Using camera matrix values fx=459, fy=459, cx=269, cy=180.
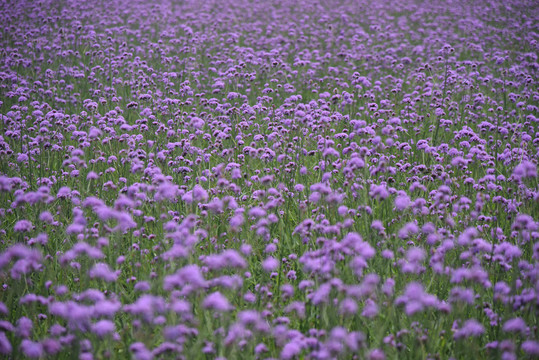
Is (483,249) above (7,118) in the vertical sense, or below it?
Result: above

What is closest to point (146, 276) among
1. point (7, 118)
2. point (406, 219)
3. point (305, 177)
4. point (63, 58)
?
point (305, 177)

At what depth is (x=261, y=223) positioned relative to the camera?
3.30 meters

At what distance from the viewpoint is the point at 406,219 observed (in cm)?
425

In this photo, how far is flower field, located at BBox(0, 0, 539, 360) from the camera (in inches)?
102

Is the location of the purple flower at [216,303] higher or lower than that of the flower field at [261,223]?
higher

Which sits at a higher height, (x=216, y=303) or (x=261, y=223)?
(x=216, y=303)

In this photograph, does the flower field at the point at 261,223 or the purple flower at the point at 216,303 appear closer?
the purple flower at the point at 216,303

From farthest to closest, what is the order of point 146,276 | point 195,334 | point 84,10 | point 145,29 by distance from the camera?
point 84,10 < point 145,29 < point 146,276 < point 195,334

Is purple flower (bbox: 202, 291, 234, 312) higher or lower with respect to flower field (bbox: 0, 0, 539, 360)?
higher

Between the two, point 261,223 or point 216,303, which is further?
point 261,223

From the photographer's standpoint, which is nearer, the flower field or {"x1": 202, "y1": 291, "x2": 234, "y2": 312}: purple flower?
{"x1": 202, "y1": 291, "x2": 234, "y2": 312}: purple flower

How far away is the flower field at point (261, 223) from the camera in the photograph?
259cm

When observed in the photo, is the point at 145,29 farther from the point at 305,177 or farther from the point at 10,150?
the point at 305,177

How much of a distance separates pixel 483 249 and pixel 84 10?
45.0 ft
